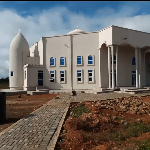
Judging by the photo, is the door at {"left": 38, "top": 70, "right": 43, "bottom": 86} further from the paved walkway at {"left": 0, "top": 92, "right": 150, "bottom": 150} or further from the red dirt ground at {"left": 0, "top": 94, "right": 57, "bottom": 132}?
the paved walkway at {"left": 0, "top": 92, "right": 150, "bottom": 150}

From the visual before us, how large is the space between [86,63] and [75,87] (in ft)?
11.8

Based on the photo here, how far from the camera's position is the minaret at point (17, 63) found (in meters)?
28.3

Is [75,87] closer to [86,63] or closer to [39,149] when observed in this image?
[86,63]

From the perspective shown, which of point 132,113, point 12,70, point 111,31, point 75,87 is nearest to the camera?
point 132,113

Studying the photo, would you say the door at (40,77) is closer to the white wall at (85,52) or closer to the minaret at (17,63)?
the minaret at (17,63)

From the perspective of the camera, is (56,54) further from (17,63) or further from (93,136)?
(93,136)

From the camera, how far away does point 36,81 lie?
86.5ft

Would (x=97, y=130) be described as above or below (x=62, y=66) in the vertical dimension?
below

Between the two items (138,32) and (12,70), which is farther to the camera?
(12,70)

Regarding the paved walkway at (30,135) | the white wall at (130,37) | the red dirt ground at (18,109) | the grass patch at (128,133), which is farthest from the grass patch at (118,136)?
the white wall at (130,37)

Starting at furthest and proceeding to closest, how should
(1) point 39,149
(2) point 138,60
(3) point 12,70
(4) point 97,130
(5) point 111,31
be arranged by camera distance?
(3) point 12,70 → (2) point 138,60 → (5) point 111,31 → (4) point 97,130 → (1) point 39,149


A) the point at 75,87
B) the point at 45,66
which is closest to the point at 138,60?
the point at 75,87

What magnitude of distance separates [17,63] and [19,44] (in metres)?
2.89

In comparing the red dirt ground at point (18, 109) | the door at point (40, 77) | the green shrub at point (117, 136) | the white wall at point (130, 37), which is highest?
the white wall at point (130, 37)
